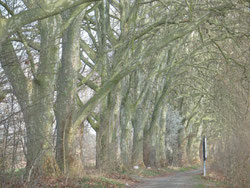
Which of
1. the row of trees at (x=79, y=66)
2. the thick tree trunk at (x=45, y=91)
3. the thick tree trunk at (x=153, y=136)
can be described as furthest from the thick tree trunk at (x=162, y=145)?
the thick tree trunk at (x=45, y=91)

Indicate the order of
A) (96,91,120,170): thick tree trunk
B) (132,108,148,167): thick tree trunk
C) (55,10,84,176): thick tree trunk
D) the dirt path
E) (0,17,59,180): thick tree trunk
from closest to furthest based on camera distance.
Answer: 1. (0,17,59,180): thick tree trunk
2. (55,10,84,176): thick tree trunk
3. the dirt path
4. (96,91,120,170): thick tree trunk
5. (132,108,148,167): thick tree trunk

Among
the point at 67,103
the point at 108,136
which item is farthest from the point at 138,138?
the point at 67,103

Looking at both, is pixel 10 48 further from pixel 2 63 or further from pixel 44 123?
pixel 44 123

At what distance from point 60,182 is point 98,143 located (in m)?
4.71

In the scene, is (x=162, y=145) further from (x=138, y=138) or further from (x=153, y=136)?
(x=138, y=138)

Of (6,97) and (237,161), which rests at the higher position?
(6,97)

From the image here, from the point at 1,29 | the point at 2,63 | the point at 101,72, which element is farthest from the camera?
the point at 101,72

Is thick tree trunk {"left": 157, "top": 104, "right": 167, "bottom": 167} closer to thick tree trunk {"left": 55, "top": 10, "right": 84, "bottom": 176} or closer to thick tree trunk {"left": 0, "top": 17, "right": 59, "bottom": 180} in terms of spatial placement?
thick tree trunk {"left": 55, "top": 10, "right": 84, "bottom": 176}

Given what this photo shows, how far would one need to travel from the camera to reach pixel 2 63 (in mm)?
7027

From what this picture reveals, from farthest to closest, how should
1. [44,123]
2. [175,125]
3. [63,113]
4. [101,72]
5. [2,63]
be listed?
[175,125]
[101,72]
[63,113]
[44,123]
[2,63]

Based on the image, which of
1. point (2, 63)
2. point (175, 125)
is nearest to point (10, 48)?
point (2, 63)

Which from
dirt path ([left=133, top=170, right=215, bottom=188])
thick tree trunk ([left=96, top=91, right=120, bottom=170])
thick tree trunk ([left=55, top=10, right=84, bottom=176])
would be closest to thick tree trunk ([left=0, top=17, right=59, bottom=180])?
thick tree trunk ([left=55, top=10, right=84, bottom=176])

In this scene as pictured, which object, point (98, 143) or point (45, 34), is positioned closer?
point (45, 34)

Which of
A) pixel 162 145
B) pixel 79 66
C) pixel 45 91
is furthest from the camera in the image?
pixel 162 145
